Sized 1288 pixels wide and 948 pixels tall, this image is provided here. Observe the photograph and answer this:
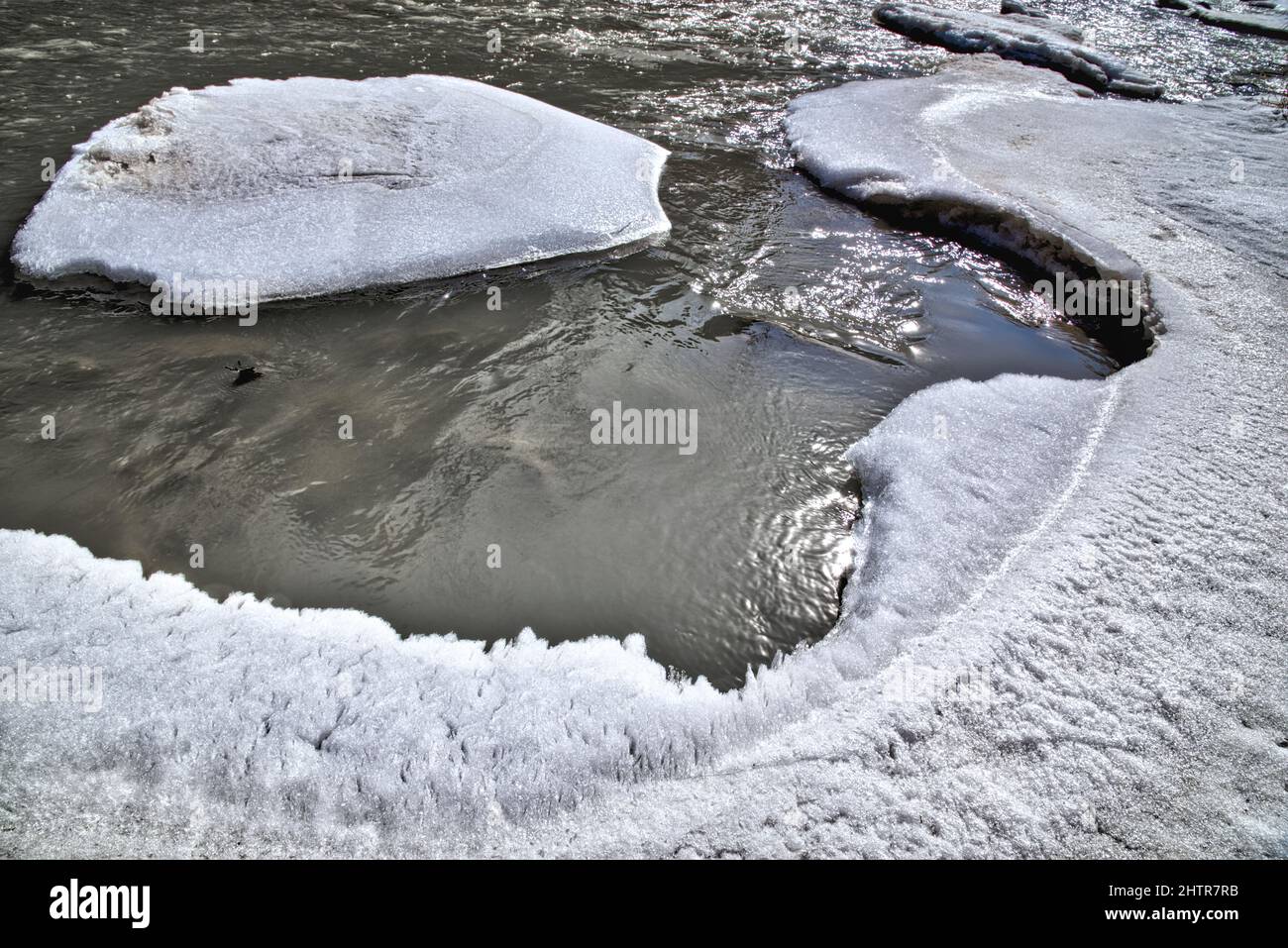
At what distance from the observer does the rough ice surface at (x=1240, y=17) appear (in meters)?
8.72

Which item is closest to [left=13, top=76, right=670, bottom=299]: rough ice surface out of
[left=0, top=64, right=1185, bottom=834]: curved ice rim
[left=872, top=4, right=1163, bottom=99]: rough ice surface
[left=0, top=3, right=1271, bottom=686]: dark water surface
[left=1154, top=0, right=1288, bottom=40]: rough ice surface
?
[left=0, top=3, right=1271, bottom=686]: dark water surface

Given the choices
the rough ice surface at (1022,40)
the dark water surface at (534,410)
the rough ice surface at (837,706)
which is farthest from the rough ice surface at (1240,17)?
the rough ice surface at (837,706)

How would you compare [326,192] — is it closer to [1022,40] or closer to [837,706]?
[837,706]

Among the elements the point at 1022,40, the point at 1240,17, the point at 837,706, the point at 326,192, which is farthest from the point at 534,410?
the point at 1240,17

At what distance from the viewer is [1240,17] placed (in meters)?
9.08

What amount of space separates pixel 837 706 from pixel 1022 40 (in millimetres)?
7929

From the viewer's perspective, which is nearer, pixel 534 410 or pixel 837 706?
pixel 837 706

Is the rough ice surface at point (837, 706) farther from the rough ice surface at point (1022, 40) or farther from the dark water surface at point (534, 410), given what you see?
the rough ice surface at point (1022, 40)

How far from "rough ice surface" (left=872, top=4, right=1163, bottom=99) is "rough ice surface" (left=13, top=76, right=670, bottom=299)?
487 centimetres

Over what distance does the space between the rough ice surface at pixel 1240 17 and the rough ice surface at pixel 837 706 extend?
9584mm

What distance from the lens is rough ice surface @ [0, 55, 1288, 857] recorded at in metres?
1.38

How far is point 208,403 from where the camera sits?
2.49m

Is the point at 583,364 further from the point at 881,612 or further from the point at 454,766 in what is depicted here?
the point at 454,766
